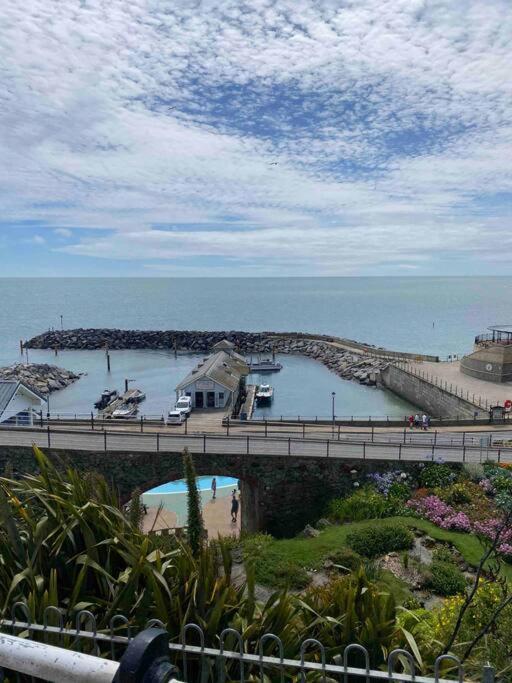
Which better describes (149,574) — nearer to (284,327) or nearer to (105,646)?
(105,646)

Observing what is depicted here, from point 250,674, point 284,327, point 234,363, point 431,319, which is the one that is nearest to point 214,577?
point 250,674

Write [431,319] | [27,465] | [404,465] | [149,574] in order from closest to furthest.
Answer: [149,574], [404,465], [27,465], [431,319]

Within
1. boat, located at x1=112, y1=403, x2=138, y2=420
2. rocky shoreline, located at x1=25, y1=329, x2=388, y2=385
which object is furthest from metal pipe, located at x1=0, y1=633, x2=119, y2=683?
rocky shoreline, located at x1=25, y1=329, x2=388, y2=385

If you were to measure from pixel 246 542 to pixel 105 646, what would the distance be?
1146cm

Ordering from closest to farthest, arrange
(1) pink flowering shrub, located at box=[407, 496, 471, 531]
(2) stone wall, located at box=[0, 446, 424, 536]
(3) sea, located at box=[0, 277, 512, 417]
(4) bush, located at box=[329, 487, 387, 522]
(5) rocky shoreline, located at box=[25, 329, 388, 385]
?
(1) pink flowering shrub, located at box=[407, 496, 471, 531], (4) bush, located at box=[329, 487, 387, 522], (2) stone wall, located at box=[0, 446, 424, 536], (3) sea, located at box=[0, 277, 512, 417], (5) rocky shoreline, located at box=[25, 329, 388, 385]

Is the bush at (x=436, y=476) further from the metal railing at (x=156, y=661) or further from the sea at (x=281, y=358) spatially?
the sea at (x=281, y=358)

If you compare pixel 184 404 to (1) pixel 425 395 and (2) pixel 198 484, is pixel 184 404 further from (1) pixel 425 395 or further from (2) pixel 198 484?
(1) pixel 425 395

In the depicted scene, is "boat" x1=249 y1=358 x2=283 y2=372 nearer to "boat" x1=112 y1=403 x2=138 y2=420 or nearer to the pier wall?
the pier wall

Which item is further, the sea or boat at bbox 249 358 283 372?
boat at bbox 249 358 283 372

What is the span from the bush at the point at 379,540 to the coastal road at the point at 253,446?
209 inches

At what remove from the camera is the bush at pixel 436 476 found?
19641 millimetres

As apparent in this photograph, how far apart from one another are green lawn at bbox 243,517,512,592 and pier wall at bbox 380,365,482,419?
2325 cm

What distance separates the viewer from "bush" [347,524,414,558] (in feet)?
49.7

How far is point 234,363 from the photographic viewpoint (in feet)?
190
